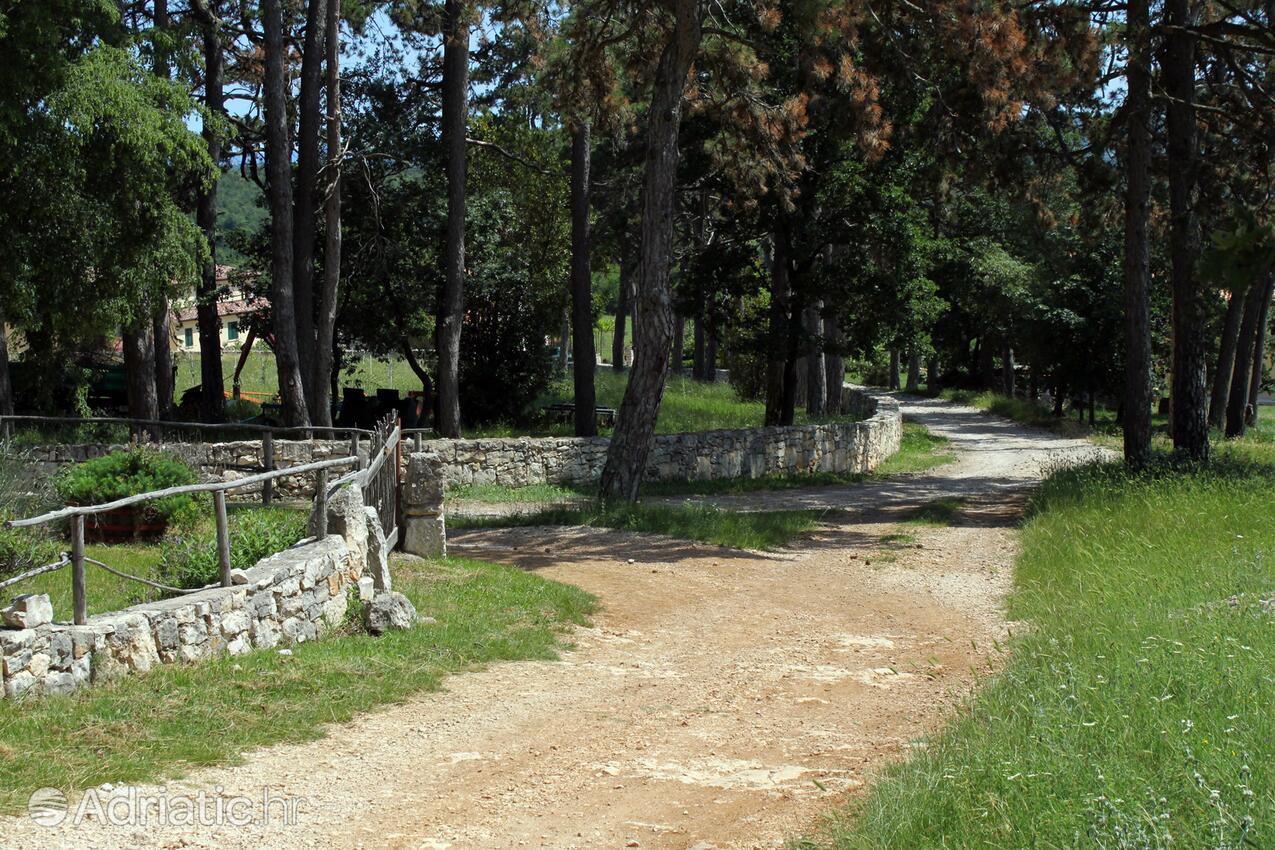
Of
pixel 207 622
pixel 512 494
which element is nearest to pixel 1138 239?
pixel 512 494

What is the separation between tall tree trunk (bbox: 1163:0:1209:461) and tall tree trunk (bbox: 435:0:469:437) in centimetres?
1415

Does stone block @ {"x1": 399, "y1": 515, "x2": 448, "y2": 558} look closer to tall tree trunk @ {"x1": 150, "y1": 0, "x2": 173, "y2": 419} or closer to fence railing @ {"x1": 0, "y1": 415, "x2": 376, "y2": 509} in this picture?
fence railing @ {"x1": 0, "y1": 415, "x2": 376, "y2": 509}

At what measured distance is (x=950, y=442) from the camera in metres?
36.2

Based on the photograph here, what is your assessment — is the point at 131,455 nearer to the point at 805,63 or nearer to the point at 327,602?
the point at 327,602

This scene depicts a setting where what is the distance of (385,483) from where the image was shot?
1250 centimetres

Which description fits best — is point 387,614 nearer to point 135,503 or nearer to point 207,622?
point 207,622

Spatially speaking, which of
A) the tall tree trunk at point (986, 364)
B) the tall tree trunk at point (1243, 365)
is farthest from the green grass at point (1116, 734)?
the tall tree trunk at point (986, 364)

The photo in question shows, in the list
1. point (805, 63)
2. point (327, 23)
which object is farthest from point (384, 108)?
point (805, 63)

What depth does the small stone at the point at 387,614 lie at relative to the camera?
9.03 metres

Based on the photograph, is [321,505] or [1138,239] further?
[1138,239]

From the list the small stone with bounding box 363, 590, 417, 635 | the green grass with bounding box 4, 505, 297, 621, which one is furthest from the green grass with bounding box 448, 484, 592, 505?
the small stone with bounding box 363, 590, 417, 635

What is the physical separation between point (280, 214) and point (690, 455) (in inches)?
382

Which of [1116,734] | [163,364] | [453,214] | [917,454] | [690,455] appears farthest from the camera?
[917,454]

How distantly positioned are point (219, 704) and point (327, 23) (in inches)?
889
